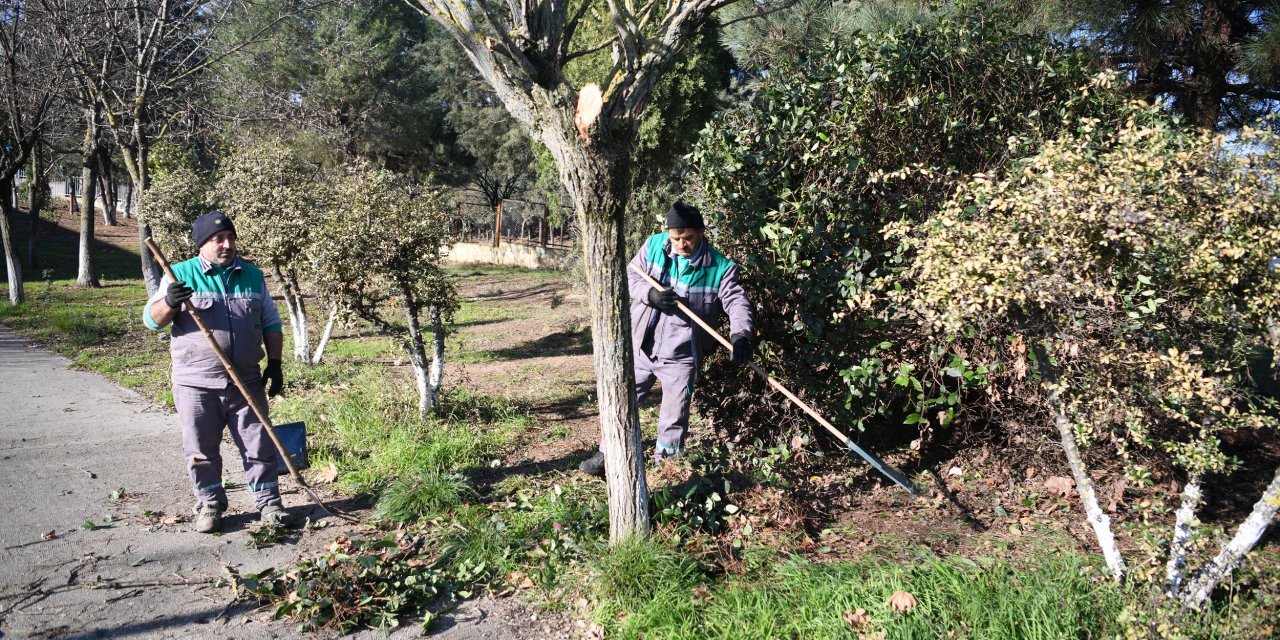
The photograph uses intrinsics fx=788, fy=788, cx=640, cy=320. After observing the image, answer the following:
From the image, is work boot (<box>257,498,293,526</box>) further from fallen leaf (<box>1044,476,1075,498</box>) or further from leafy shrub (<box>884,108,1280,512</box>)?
fallen leaf (<box>1044,476,1075,498</box>)

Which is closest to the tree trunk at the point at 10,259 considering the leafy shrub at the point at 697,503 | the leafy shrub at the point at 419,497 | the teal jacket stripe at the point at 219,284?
the teal jacket stripe at the point at 219,284

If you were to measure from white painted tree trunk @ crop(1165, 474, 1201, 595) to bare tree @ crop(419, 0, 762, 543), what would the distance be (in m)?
2.38

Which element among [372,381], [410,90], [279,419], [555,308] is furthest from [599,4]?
[410,90]

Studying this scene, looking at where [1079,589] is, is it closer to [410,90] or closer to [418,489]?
[418,489]

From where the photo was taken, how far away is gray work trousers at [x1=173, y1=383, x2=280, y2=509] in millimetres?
4348

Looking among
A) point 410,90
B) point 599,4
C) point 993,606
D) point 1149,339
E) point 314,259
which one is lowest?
point 993,606

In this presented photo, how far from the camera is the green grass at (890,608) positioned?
312 centimetres

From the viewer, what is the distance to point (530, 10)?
340cm

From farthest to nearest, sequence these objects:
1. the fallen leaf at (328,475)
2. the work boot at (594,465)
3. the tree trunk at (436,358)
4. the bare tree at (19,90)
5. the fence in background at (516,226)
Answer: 1. the fence in background at (516,226)
2. the bare tree at (19,90)
3. the tree trunk at (436,358)
4. the fallen leaf at (328,475)
5. the work boot at (594,465)

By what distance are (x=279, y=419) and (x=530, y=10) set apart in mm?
4789

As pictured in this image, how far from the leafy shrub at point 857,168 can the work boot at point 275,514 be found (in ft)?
8.65

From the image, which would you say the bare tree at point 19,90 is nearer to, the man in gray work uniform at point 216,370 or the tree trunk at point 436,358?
the tree trunk at point 436,358

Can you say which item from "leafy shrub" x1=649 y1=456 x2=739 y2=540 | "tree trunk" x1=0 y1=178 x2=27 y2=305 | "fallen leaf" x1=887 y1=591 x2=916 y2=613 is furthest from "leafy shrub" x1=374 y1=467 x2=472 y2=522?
"tree trunk" x1=0 y1=178 x2=27 y2=305

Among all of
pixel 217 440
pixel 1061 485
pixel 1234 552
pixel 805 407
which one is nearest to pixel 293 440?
pixel 217 440
